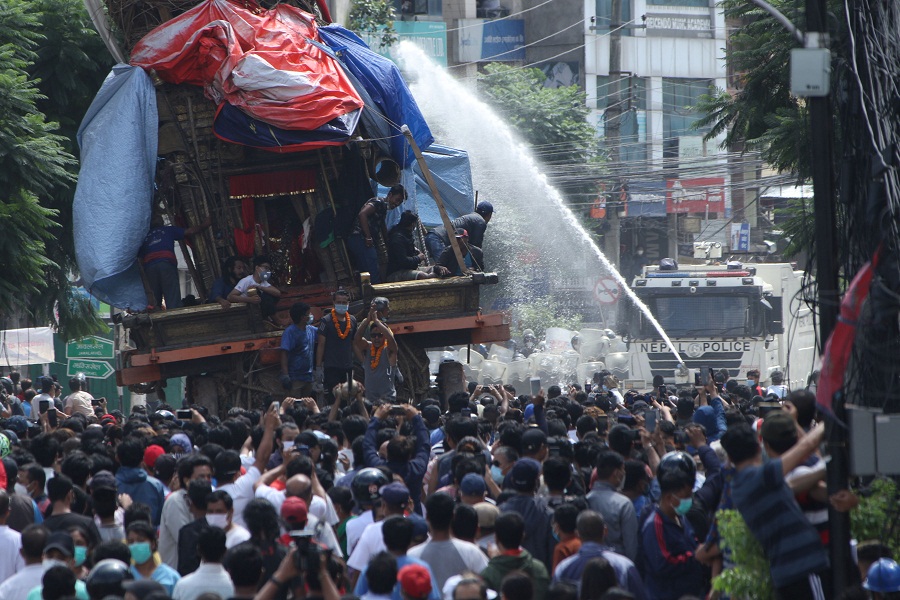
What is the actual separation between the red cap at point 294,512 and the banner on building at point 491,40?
47.4 m

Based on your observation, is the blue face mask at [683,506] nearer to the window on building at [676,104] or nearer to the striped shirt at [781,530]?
the striped shirt at [781,530]

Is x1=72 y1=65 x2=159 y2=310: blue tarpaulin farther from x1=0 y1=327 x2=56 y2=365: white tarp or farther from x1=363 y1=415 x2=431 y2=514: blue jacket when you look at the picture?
x1=0 y1=327 x2=56 y2=365: white tarp

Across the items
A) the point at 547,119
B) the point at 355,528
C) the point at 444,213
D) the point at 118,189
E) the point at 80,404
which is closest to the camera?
the point at 355,528

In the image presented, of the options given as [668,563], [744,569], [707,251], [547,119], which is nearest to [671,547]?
[668,563]

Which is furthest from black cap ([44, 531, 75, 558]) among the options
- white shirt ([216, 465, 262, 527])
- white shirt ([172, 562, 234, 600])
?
white shirt ([216, 465, 262, 527])

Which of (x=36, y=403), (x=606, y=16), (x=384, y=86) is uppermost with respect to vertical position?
(x=606, y=16)

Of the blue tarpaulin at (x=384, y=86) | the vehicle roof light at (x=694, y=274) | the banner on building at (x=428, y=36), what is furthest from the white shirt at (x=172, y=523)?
the banner on building at (x=428, y=36)

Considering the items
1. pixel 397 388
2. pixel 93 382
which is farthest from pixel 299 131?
pixel 93 382

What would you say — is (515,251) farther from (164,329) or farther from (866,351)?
(866,351)

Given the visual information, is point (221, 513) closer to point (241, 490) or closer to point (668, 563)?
point (241, 490)

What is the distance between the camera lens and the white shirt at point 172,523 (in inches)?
311

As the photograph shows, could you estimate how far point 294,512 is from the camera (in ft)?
21.6

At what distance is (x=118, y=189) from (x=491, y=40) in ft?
131

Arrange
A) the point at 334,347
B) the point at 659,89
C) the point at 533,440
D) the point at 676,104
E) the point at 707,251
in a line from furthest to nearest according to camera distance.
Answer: the point at 676,104 < the point at 659,89 < the point at 707,251 < the point at 334,347 < the point at 533,440
